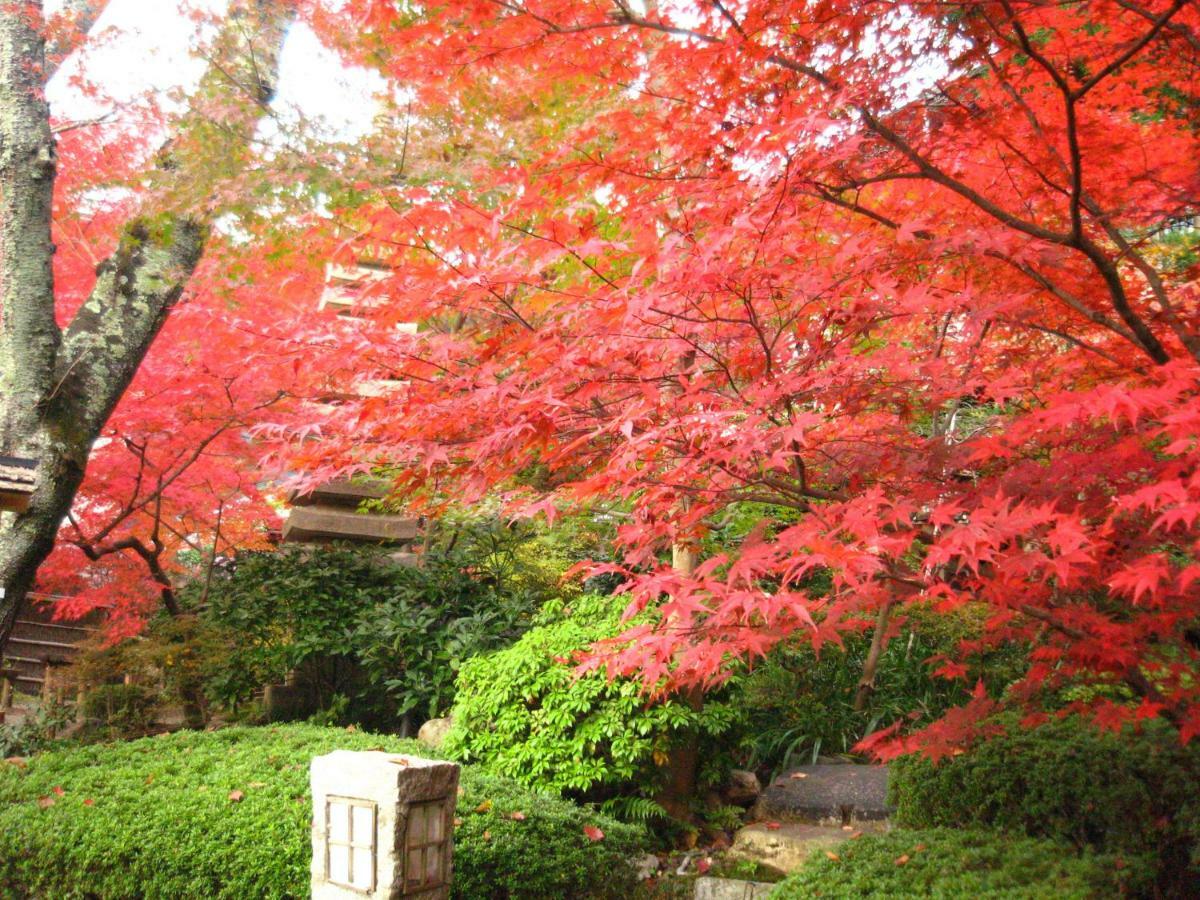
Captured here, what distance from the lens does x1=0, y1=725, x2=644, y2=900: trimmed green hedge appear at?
4.54 meters

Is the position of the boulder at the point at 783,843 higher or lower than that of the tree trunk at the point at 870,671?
lower

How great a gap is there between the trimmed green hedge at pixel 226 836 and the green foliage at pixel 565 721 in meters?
0.44

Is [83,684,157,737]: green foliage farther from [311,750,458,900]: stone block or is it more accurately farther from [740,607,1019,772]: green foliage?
[740,607,1019,772]: green foliage

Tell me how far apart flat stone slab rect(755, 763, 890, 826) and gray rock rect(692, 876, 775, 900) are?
0.74 m

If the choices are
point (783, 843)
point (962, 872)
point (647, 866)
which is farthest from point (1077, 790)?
point (647, 866)

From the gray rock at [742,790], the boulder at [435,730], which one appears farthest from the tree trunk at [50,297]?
the gray rock at [742,790]

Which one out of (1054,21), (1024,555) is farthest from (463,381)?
(1054,21)

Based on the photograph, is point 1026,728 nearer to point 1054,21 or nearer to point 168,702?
point 1054,21

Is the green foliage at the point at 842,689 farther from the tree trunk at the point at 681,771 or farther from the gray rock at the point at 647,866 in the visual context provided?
the gray rock at the point at 647,866

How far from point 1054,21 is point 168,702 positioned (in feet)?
26.3

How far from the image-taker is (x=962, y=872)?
4016mm

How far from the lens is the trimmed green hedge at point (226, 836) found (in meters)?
4.54

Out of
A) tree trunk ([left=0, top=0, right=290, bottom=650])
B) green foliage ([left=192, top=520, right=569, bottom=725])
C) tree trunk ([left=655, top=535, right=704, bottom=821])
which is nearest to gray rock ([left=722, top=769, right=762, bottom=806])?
tree trunk ([left=655, top=535, right=704, bottom=821])

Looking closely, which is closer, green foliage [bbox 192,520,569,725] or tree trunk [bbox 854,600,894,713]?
tree trunk [bbox 854,600,894,713]
